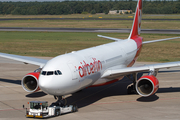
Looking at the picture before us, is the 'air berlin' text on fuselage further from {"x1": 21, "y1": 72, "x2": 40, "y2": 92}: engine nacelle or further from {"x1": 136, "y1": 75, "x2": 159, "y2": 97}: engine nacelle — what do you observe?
{"x1": 21, "y1": 72, "x2": 40, "y2": 92}: engine nacelle

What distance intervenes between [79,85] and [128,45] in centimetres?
1294

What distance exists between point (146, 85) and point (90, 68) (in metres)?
5.03

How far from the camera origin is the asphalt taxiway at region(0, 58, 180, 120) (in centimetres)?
1972

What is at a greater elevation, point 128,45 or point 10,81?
point 128,45

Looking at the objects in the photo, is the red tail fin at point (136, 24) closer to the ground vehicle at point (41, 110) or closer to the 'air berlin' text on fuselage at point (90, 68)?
the 'air berlin' text on fuselage at point (90, 68)

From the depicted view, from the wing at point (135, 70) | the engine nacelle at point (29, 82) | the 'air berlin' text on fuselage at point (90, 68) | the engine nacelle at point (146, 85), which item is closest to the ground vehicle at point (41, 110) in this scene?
the 'air berlin' text on fuselage at point (90, 68)

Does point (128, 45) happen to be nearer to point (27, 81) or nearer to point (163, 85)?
point (163, 85)

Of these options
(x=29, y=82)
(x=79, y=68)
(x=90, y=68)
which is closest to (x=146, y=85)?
(x=90, y=68)

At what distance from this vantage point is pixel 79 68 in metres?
20.6

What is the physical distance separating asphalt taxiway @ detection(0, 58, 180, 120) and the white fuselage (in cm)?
182

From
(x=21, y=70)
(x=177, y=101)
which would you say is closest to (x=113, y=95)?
(x=177, y=101)

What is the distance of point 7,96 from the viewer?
83.5 ft

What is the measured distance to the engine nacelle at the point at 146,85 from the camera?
22.6m

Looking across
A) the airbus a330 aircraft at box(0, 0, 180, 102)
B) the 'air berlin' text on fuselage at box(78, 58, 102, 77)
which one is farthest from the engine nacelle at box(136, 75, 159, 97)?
the 'air berlin' text on fuselage at box(78, 58, 102, 77)
